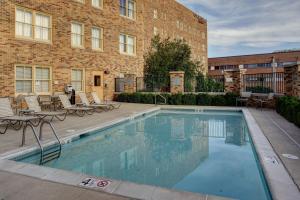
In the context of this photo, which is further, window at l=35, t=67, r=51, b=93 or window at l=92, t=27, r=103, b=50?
window at l=92, t=27, r=103, b=50

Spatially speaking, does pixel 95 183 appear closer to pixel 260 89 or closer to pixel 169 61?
pixel 260 89

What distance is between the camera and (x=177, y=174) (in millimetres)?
5281

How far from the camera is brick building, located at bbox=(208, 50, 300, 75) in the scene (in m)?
53.3

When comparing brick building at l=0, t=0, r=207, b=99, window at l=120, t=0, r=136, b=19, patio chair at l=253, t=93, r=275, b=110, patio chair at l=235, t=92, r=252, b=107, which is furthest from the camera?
window at l=120, t=0, r=136, b=19

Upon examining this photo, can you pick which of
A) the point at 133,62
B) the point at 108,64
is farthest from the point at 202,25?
the point at 108,64

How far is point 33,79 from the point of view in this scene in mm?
14227

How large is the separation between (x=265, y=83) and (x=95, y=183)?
586 inches

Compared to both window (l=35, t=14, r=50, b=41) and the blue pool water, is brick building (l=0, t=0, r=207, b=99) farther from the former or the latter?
the blue pool water

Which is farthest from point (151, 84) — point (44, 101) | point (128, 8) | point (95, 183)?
point (95, 183)

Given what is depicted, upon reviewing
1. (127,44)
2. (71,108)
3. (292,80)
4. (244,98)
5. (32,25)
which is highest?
(127,44)

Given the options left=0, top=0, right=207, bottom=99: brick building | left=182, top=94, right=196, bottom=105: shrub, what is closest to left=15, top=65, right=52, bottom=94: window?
left=0, top=0, right=207, bottom=99: brick building

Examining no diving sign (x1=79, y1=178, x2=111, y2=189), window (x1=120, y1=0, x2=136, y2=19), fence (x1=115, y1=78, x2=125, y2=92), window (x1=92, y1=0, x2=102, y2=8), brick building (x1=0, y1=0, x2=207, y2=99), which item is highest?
window (x1=120, y1=0, x2=136, y2=19)

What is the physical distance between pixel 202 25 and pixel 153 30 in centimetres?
2049

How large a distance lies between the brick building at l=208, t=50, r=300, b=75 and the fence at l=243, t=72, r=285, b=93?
122 ft
